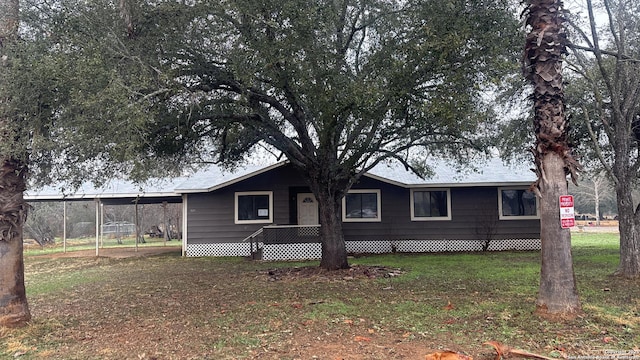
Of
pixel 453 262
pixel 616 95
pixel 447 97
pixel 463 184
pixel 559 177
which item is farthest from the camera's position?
pixel 463 184

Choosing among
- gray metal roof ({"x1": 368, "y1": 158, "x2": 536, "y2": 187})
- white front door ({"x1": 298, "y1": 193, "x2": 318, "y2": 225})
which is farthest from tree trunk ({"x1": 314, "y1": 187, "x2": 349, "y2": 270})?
white front door ({"x1": 298, "y1": 193, "x2": 318, "y2": 225})

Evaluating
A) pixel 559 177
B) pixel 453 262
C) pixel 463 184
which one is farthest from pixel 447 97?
pixel 463 184

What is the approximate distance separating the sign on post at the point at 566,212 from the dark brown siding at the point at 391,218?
11.3 meters

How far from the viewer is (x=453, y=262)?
46.7 feet

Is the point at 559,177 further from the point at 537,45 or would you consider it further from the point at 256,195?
the point at 256,195

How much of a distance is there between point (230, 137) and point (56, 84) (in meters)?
6.33

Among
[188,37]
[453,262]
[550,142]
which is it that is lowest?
[453,262]

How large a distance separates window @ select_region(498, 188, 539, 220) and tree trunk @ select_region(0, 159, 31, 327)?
15.8m

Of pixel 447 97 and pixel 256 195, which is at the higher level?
pixel 447 97

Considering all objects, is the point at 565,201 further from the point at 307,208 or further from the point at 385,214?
the point at 307,208

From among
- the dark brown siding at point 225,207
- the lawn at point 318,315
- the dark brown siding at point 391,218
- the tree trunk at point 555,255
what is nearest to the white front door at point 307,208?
the dark brown siding at point 391,218

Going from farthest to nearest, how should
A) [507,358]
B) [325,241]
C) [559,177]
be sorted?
[325,241] → [559,177] → [507,358]

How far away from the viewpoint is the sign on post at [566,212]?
6312 millimetres

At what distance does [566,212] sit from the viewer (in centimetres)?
634
